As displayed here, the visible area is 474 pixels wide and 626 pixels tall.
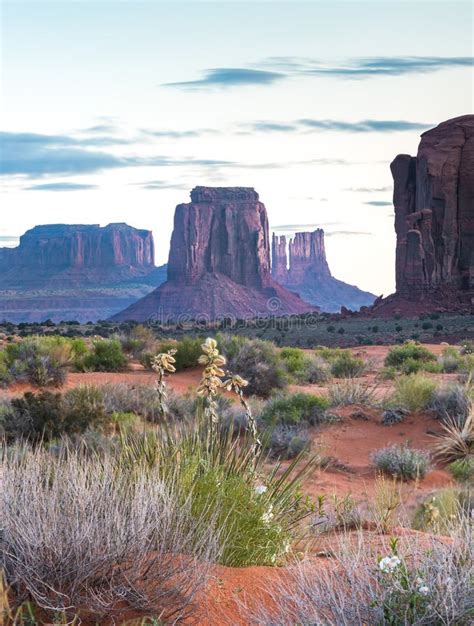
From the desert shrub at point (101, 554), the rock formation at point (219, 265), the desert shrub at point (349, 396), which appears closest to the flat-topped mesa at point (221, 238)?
the rock formation at point (219, 265)

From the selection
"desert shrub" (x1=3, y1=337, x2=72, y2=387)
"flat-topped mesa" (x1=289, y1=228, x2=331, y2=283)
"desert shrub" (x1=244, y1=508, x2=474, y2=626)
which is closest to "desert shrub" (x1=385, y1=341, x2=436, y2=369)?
"desert shrub" (x1=3, y1=337, x2=72, y2=387)

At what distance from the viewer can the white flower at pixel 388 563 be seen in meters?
3.88

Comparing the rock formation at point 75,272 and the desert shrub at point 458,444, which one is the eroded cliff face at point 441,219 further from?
the rock formation at point 75,272

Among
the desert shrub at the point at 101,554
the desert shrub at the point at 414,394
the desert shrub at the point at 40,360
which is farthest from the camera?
the desert shrub at the point at 40,360

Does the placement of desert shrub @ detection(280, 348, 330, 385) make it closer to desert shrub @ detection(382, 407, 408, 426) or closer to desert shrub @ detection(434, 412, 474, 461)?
desert shrub @ detection(382, 407, 408, 426)

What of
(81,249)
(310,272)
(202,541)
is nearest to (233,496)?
(202,541)

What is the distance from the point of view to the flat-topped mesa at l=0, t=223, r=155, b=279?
159 metres

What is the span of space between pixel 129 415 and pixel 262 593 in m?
8.95

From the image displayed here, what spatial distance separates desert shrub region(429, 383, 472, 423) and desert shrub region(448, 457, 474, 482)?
219 cm

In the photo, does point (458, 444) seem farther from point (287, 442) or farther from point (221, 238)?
point (221, 238)

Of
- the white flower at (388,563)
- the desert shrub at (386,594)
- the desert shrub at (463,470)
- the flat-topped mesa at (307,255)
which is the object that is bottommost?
the desert shrub at (463,470)

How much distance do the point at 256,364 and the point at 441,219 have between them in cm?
5742

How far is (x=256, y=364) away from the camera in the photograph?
21.1m

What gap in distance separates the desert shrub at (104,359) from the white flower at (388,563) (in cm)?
1921
